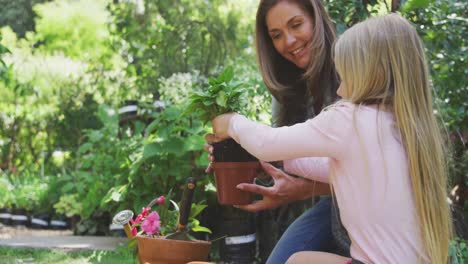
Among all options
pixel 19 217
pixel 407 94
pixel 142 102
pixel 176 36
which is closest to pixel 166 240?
pixel 407 94

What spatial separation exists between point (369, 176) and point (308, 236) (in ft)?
2.14

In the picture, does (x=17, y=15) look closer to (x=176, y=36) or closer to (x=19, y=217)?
(x=19, y=217)

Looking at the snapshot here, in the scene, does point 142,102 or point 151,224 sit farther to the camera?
point 142,102

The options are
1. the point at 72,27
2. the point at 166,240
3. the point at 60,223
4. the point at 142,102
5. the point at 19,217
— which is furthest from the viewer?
the point at 72,27

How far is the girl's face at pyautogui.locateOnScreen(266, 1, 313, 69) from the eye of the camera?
90.5 inches

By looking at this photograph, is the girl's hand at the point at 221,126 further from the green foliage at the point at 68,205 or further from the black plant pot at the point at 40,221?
the black plant pot at the point at 40,221

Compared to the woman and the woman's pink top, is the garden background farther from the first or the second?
the woman's pink top

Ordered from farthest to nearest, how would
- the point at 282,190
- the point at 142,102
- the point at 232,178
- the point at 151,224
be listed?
the point at 142,102 < the point at 282,190 < the point at 232,178 < the point at 151,224

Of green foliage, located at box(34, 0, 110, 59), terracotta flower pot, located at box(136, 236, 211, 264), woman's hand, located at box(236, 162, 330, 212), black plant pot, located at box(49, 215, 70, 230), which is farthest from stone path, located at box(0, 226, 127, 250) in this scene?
green foliage, located at box(34, 0, 110, 59)

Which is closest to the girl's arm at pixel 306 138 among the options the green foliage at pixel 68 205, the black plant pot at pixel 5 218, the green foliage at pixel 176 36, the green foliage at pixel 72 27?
the green foliage at pixel 176 36

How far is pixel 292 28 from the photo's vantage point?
231cm

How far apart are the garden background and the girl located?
65 centimetres

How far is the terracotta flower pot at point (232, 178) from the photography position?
1.90 metres

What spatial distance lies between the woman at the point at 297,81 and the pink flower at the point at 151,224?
337 millimetres
